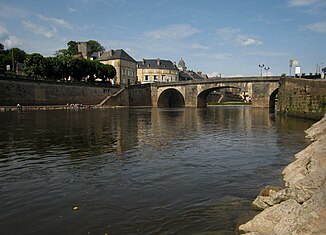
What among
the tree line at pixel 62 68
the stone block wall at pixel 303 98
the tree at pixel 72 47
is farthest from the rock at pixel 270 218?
the tree at pixel 72 47

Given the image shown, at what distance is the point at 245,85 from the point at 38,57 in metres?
41.4

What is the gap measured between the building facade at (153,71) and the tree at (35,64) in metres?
49.3

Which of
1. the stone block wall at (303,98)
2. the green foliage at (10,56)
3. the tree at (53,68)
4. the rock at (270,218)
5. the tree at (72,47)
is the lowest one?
the rock at (270,218)

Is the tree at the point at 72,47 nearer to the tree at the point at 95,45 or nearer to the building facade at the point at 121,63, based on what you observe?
the tree at the point at 95,45

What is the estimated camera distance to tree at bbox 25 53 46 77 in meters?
60.1

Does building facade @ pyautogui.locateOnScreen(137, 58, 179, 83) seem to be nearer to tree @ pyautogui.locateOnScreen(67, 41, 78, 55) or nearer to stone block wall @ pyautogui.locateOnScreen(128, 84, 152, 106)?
tree @ pyautogui.locateOnScreen(67, 41, 78, 55)

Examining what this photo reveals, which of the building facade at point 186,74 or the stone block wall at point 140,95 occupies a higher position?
the building facade at point 186,74

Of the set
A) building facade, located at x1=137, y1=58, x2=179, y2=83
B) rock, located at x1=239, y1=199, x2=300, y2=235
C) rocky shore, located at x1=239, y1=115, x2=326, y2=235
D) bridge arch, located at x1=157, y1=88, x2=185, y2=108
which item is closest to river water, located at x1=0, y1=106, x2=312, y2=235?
rock, located at x1=239, y1=199, x2=300, y2=235

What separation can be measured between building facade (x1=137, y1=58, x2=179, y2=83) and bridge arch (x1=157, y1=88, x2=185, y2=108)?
1817 cm

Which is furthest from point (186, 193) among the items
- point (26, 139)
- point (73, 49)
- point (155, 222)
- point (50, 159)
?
point (73, 49)

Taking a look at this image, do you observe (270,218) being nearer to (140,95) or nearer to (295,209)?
(295,209)

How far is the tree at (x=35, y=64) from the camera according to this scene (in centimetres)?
6012

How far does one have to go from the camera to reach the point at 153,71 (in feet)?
352

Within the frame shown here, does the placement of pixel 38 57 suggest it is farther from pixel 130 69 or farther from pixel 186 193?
pixel 186 193
